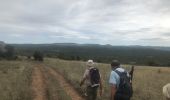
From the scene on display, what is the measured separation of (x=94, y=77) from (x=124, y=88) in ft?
12.1

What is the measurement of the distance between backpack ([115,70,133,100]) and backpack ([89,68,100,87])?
11.1 ft

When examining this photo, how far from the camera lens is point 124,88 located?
7773mm

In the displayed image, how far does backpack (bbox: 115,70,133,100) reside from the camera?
25.4 ft

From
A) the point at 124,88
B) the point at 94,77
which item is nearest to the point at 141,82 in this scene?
the point at 94,77

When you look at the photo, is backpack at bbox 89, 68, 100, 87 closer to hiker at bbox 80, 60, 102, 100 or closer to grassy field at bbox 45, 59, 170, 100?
hiker at bbox 80, 60, 102, 100

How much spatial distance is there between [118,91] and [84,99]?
6.57m

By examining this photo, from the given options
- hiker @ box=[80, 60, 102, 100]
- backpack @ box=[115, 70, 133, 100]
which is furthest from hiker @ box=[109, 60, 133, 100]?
hiker @ box=[80, 60, 102, 100]

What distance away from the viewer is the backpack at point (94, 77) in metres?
11.2

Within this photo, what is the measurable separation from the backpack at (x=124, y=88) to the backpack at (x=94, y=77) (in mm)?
3394

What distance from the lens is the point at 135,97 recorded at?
1510cm

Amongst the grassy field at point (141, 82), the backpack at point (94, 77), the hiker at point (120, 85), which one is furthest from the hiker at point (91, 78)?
the hiker at point (120, 85)

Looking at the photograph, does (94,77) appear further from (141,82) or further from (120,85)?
(141,82)

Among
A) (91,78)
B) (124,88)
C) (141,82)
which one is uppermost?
(124,88)

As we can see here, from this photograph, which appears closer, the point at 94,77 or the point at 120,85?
the point at 120,85
